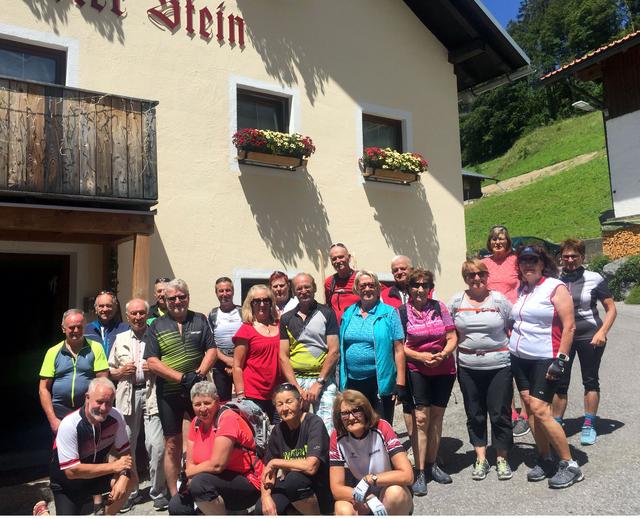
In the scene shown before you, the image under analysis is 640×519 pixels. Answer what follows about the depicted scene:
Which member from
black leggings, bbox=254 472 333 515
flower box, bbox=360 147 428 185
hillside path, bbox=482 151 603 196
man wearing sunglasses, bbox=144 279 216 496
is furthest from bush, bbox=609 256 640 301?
hillside path, bbox=482 151 603 196

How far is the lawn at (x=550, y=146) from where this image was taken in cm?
4672

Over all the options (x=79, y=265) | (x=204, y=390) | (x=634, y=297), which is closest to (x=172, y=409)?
(x=204, y=390)

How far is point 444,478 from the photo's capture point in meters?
4.62

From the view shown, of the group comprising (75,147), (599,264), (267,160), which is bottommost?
(599,264)

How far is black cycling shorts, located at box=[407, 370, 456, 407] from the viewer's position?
468cm

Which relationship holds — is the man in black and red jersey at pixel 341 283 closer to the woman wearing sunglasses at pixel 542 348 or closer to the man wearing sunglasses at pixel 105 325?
the woman wearing sunglasses at pixel 542 348

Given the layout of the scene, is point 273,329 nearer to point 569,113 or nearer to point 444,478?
point 444,478

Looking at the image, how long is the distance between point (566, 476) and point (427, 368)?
4.06ft

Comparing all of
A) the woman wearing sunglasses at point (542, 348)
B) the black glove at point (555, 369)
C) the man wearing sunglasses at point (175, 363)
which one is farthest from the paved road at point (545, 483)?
the black glove at point (555, 369)

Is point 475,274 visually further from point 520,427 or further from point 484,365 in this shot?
point 520,427

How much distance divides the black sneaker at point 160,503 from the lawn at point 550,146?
44875 millimetres

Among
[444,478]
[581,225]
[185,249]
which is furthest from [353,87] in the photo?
[581,225]

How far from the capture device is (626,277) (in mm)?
15938

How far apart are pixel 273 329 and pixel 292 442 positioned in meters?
1.08
